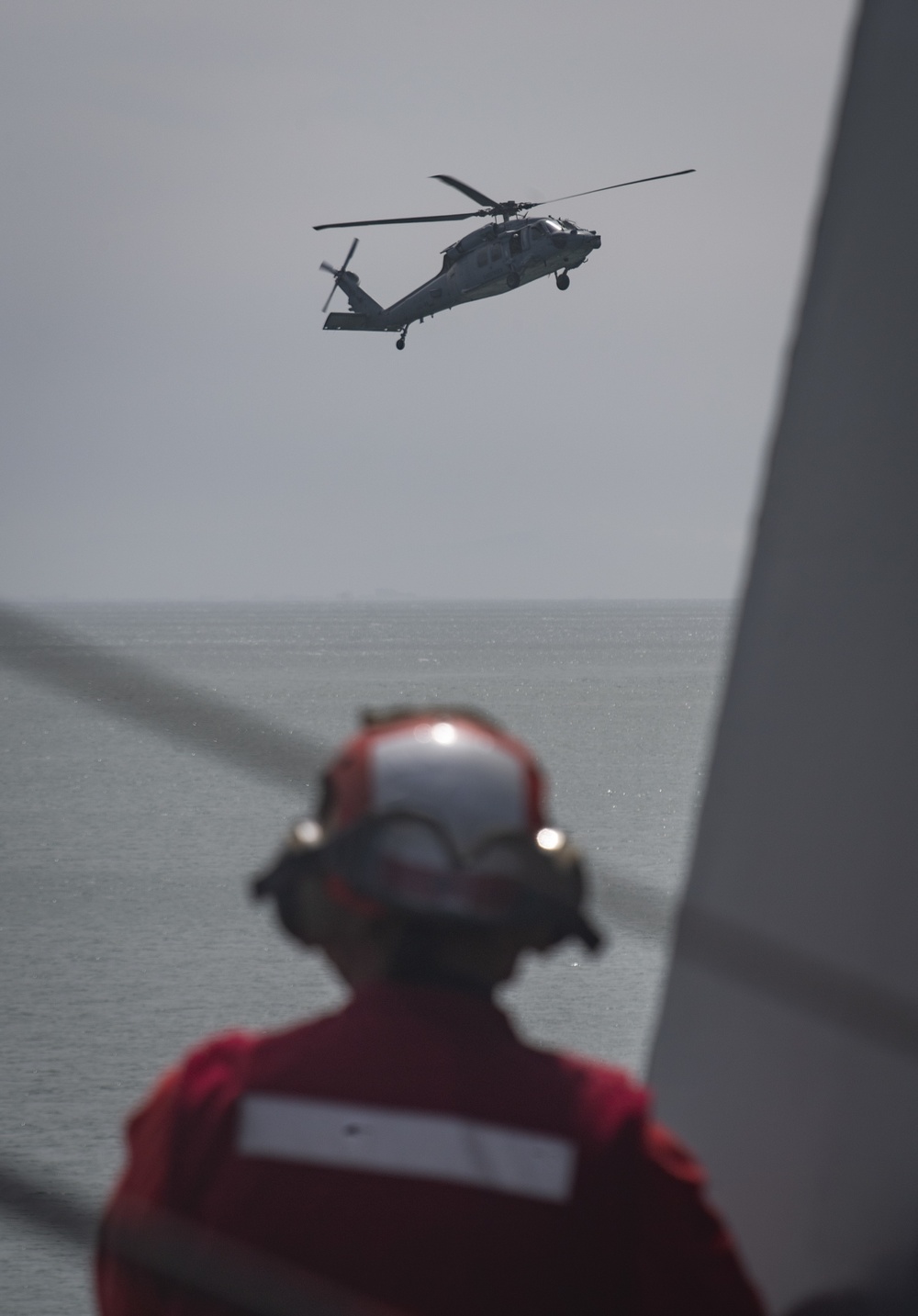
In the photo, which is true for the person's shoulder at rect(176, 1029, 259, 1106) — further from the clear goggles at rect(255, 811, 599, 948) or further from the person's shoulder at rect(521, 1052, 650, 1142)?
the person's shoulder at rect(521, 1052, 650, 1142)

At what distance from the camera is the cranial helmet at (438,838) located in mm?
1425

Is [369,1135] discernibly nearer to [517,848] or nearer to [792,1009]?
[517,848]

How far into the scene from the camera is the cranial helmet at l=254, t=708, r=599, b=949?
Result: 1425 millimetres

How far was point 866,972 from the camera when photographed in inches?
73.8

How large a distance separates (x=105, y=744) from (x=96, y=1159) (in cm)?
6440

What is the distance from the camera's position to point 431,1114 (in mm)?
1348

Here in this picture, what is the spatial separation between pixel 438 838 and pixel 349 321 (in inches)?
1780

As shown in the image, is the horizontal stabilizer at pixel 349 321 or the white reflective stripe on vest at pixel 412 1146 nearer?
the white reflective stripe on vest at pixel 412 1146

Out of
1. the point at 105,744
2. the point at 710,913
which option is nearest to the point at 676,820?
the point at 105,744

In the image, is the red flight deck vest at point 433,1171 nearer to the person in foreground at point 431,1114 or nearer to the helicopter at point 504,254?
the person in foreground at point 431,1114

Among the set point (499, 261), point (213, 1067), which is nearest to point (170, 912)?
point (499, 261)

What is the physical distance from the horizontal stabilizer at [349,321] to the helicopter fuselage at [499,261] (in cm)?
182

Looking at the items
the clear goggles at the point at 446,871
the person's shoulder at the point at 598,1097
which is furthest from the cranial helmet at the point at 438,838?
the person's shoulder at the point at 598,1097

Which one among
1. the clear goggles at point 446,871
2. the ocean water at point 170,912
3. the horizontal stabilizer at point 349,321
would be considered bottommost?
the ocean water at point 170,912
